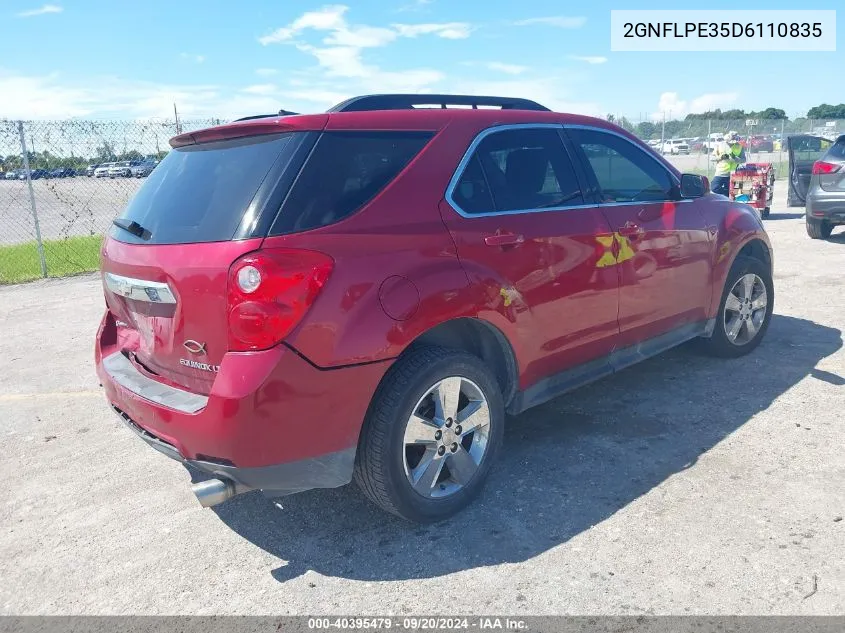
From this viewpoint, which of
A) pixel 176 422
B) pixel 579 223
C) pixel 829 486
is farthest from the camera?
pixel 579 223

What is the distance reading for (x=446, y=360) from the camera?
299 cm

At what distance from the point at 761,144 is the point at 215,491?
3269cm

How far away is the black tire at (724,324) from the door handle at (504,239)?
91.6 inches

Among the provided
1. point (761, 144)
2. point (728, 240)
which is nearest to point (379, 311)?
point (728, 240)

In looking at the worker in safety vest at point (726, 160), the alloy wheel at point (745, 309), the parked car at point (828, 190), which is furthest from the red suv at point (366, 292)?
the worker in safety vest at point (726, 160)

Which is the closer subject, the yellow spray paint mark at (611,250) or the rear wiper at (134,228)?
the rear wiper at (134,228)

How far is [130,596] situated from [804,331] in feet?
18.3

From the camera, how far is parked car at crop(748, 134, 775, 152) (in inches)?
1138

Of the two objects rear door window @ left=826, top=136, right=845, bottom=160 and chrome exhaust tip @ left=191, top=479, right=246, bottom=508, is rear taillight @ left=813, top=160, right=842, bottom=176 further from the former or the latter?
chrome exhaust tip @ left=191, top=479, right=246, bottom=508

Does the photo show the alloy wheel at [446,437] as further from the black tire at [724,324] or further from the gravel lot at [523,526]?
the black tire at [724,324]

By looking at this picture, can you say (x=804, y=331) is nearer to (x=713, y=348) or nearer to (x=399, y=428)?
(x=713, y=348)

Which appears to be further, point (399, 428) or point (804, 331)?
point (804, 331)

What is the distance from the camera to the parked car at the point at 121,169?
1228 centimetres

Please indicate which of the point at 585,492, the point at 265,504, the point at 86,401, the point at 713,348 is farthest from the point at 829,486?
the point at 86,401
